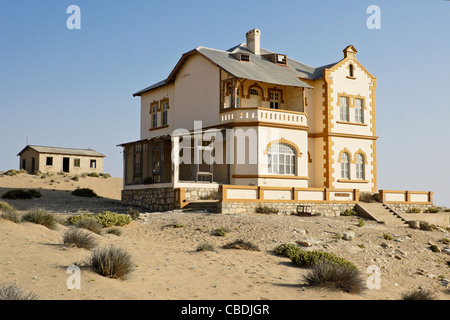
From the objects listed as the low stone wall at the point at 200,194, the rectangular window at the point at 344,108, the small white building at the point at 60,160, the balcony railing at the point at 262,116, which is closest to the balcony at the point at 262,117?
the balcony railing at the point at 262,116

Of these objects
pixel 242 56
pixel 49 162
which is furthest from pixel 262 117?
pixel 49 162

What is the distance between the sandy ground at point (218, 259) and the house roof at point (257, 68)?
30.0 ft

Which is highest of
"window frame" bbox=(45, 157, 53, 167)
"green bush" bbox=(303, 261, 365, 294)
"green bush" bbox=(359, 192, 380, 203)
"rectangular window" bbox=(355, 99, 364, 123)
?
"rectangular window" bbox=(355, 99, 364, 123)

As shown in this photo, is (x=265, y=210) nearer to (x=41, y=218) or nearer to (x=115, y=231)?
(x=115, y=231)

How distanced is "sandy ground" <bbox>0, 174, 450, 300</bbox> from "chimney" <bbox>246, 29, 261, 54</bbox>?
14359mm

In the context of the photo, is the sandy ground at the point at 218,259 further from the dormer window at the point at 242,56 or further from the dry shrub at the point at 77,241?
the dormer window at the point at 242,56

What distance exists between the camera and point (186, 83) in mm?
30703

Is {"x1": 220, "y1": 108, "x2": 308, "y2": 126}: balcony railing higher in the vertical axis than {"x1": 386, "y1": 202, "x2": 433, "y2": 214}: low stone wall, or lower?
higher

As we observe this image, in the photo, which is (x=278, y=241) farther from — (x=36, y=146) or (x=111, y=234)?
(x=36, y=146)

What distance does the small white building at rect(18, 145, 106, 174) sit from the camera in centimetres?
4972

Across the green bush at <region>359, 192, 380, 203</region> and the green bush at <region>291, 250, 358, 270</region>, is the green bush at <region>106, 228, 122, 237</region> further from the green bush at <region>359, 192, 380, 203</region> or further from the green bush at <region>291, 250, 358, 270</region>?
the green bush at <region>359, 192, 380, 203</region>

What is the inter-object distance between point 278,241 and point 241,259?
9.30ft

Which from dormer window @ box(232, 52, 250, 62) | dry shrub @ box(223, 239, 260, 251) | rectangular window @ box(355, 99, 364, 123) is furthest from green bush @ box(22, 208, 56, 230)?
rectangular window @ box(355, 99, 364, 123)
